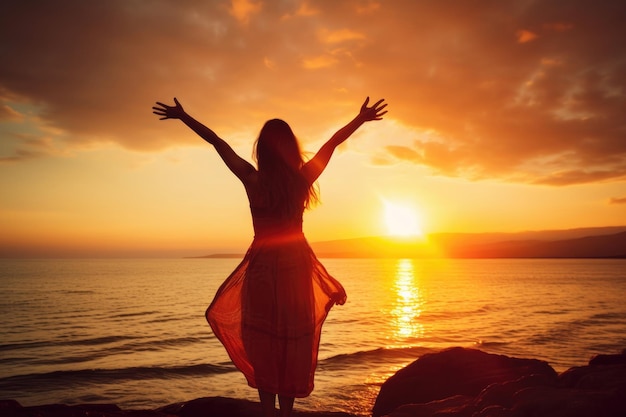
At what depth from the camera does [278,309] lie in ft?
12.4

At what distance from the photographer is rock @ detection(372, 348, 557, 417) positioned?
29.0 ft

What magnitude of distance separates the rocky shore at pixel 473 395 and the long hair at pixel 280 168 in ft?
12.4

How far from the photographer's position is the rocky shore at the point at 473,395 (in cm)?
498

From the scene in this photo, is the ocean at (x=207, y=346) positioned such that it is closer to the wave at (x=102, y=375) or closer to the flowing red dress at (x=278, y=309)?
the wave at (x=102, y=375)

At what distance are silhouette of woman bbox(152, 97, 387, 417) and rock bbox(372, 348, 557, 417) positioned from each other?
5.92 metres

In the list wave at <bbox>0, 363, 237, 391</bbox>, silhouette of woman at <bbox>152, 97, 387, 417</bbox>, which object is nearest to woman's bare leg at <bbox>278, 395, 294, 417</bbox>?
silhouette of woman at <bbox>152, 97, 387, 417</bbox>

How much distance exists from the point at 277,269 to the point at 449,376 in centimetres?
689

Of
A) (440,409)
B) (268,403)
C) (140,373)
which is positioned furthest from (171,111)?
(140,373)

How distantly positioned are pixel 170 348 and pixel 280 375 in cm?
1931

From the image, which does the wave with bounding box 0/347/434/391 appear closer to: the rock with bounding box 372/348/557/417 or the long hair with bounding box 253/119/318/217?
the rock with bounding box 372/348/557/417

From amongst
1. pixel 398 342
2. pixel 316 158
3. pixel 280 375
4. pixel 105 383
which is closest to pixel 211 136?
pixel 316 158

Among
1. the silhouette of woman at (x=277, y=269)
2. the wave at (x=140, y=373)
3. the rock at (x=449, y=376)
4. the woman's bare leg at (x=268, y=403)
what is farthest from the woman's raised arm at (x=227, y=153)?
the wave at (x=140, y=373)

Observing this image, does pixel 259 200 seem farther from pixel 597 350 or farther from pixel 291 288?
pixel 597 350

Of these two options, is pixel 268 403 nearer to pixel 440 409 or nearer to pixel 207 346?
pixel 440 409
